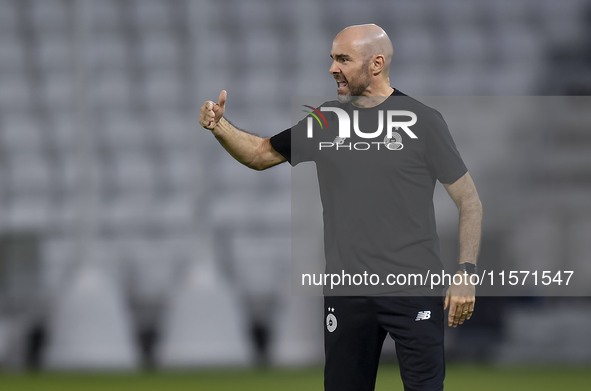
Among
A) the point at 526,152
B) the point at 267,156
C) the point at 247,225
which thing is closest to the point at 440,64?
the point at 526,152

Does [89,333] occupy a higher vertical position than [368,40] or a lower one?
lower

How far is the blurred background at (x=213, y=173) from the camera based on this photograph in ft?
23.2

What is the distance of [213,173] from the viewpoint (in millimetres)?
9078

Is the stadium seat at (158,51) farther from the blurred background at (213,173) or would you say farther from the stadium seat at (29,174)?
the stadium seat at (29,174)

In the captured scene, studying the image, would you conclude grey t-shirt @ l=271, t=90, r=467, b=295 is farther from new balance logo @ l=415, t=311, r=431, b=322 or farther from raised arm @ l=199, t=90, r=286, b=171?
raised arm @ l=199, t=90, r=286, b=171

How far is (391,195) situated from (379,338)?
510 mm

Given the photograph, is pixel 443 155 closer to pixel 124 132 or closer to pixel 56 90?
pixel 124 132

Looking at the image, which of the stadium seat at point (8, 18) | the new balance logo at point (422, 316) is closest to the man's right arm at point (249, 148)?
the new balance logo at point (422, 316)

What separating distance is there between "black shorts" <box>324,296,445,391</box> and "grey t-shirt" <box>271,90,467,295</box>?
0.08 meters

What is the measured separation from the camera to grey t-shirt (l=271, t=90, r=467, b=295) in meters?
2.57

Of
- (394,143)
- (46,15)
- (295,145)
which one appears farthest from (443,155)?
(46,15)

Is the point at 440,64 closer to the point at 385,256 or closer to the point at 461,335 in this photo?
the point at 461,335

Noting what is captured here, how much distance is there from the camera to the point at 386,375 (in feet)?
20.5
